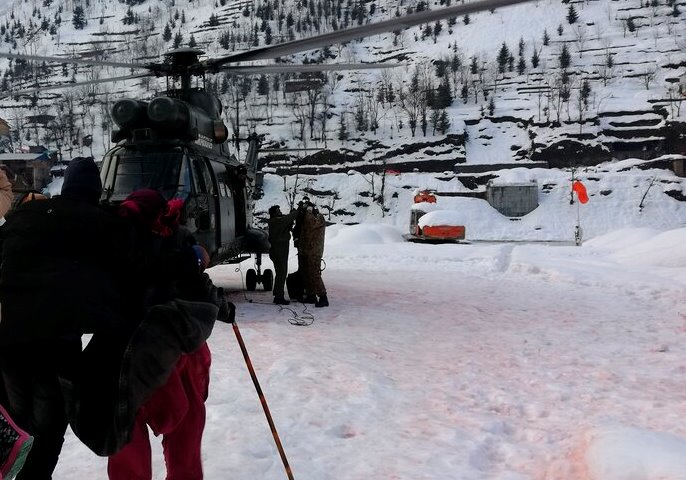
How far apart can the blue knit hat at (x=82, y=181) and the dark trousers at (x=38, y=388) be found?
72 cm

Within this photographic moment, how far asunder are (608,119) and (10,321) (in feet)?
212

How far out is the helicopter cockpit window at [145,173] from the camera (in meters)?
7.19

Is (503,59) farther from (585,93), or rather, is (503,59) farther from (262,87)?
(262,87)

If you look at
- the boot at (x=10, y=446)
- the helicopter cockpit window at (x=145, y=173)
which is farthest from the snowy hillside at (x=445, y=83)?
the boot at (x=10, y=446)

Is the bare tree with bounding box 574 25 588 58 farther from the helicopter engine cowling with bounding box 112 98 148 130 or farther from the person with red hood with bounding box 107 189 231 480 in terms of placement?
the person with red hood with bounding box 107 189 231 480

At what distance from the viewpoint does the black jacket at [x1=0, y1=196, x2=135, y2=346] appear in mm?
2314

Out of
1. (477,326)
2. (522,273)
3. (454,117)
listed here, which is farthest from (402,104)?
(477,326)

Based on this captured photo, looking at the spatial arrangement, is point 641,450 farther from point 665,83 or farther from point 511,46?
point 511,46

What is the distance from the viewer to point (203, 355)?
257 cm

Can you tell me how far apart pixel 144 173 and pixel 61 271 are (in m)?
5.36

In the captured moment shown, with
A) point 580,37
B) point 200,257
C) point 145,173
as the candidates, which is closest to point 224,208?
point 145,173

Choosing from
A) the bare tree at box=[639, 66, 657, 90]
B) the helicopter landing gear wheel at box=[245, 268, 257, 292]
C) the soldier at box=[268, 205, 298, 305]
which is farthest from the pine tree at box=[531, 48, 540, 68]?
the soldier at box=[268, 205, 298, 305]

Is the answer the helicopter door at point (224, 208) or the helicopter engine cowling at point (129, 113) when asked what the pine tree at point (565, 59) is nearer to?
the helicopter door at point (224, 208)

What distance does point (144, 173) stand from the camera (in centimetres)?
737
